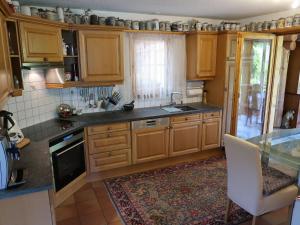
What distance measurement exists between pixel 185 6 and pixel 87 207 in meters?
2.79

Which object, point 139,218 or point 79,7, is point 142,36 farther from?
point 139,218

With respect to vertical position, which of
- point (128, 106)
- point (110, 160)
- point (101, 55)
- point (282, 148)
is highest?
point (101, 55)

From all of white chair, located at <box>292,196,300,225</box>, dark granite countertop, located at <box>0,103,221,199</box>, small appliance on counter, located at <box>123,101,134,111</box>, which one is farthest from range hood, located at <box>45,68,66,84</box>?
white chair, located at <box>292,196,300,225</box>

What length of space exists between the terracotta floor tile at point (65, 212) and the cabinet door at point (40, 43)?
1.64 metres

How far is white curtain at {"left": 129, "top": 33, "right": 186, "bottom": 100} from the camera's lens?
3.62 meters

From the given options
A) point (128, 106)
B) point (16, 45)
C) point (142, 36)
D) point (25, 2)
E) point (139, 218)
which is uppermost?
point (25, 2)

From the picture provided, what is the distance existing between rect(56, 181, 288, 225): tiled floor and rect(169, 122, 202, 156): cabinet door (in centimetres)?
126

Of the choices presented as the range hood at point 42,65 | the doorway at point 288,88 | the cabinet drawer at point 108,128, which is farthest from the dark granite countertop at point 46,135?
the doorway at point 288,88

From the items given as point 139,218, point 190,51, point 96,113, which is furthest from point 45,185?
point 190,51

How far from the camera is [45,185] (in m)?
1.55

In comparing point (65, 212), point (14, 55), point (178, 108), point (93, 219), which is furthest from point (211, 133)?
point (14, 55)

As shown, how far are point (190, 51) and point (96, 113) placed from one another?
1.84 metres

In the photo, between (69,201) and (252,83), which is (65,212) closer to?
(69,201)

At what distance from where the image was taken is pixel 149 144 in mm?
3410
